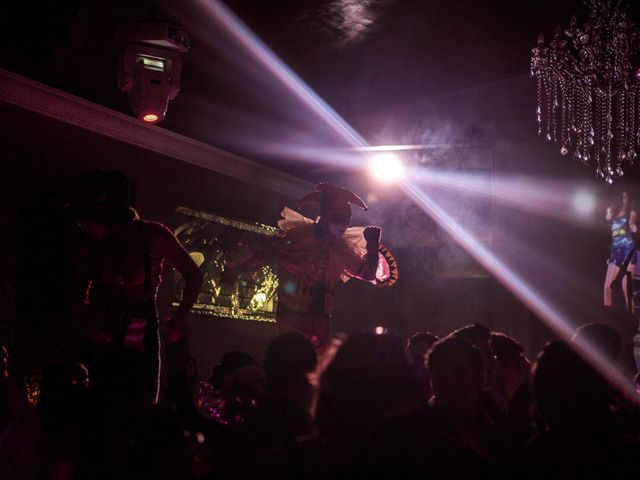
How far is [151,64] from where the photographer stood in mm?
5414

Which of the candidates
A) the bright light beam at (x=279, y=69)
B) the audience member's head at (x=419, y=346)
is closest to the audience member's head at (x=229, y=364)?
the audience member's head at (x=419, y=346)

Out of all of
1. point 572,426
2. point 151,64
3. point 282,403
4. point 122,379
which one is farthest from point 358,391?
point 151,64

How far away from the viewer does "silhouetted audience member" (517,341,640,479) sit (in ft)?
5.67

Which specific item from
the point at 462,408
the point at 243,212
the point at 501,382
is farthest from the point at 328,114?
the point at 462,408

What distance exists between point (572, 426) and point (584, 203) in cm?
831

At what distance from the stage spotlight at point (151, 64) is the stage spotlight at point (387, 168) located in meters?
5.03

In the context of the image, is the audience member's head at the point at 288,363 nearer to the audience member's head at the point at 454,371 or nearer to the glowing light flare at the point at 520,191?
the audience member's head at the point at 454,371

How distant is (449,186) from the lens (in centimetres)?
1036

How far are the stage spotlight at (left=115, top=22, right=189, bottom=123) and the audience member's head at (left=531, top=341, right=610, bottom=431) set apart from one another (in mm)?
4006

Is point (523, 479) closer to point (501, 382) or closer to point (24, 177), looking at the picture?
point (501, 382)

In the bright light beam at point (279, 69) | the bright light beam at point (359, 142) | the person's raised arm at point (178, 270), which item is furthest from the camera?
the bright light beam at point (359, 142)

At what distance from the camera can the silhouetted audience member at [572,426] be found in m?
1.73

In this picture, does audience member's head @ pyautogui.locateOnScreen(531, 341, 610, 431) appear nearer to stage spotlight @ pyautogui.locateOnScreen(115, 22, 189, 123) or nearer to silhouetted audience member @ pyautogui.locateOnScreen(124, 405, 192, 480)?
silhouetted audience member @ pyautogui.locateOnScreen(124, 405, 192, 480)

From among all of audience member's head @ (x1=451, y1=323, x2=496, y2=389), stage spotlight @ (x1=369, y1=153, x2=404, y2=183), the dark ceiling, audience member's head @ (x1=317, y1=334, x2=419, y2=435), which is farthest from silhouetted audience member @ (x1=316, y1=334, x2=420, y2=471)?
stage spotlight @ (x1=369, y1=153, x2=404, y2=183)
